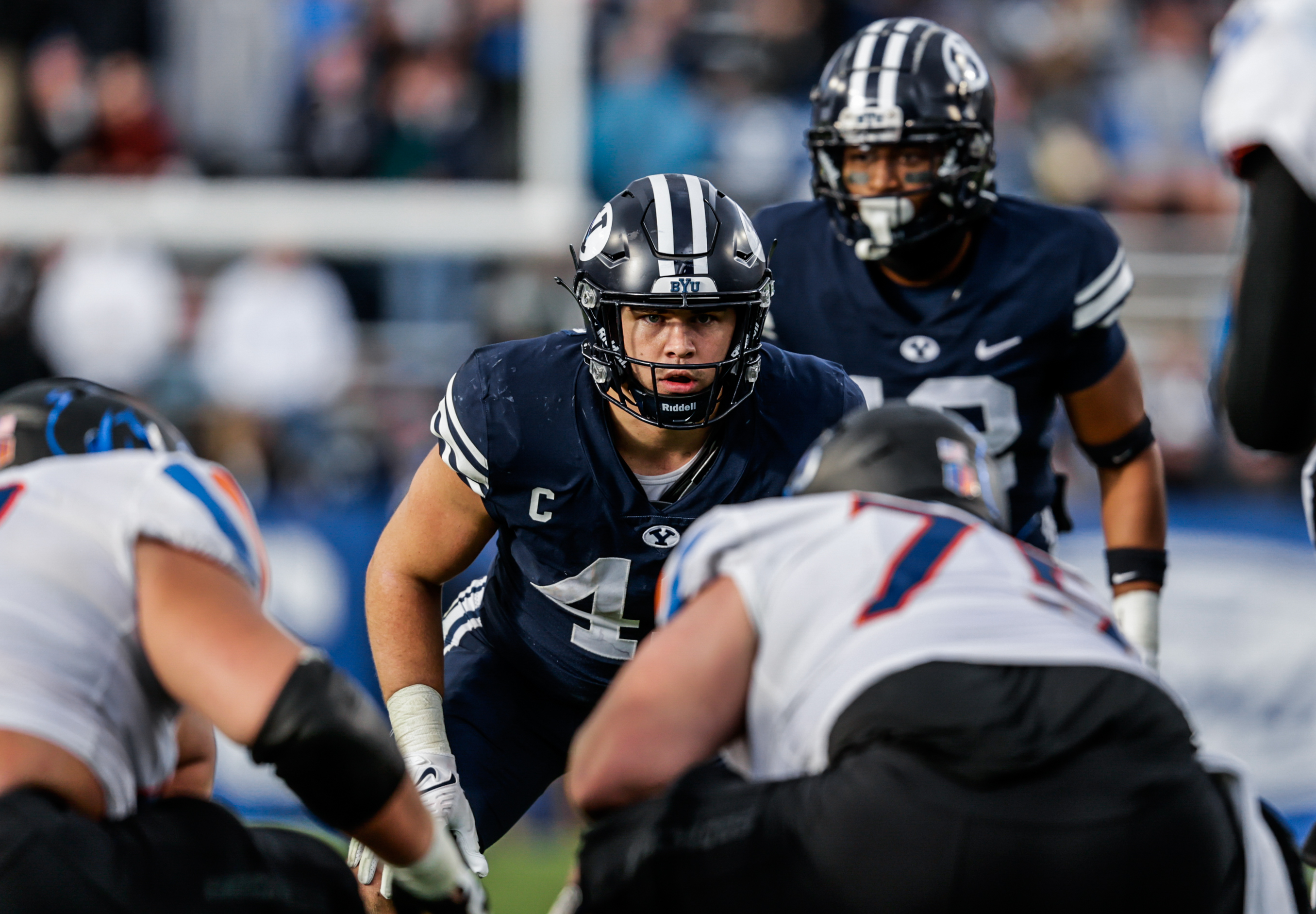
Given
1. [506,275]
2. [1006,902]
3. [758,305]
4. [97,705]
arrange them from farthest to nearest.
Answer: [506,275]
[758,305]
[97,705]
[1006,902]

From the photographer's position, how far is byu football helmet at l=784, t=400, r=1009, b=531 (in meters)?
2.55

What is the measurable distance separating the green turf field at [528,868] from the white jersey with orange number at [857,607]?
10.4ft

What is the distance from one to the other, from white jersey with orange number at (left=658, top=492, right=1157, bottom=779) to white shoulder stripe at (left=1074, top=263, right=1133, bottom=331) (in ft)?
5.92

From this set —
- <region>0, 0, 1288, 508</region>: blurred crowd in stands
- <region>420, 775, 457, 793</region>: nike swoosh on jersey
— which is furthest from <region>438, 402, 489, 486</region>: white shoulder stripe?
<region>0, 0, 1288, 508</region>: blurred crowd in stands

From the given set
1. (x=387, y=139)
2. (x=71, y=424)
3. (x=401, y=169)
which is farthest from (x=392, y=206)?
(x=71, y=424)

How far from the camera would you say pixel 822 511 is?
8.01 feet

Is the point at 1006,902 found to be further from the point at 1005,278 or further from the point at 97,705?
the point at 1005,278

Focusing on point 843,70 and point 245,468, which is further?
point 245,468

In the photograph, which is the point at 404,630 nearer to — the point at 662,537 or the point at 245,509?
the point at 662,537

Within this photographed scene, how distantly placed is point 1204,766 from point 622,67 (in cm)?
787

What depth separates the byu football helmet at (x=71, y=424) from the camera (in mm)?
2566

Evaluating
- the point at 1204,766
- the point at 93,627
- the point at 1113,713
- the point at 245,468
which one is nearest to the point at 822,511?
the point at 1113,713

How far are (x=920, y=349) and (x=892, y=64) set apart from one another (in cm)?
73

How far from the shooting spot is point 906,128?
4.14m
